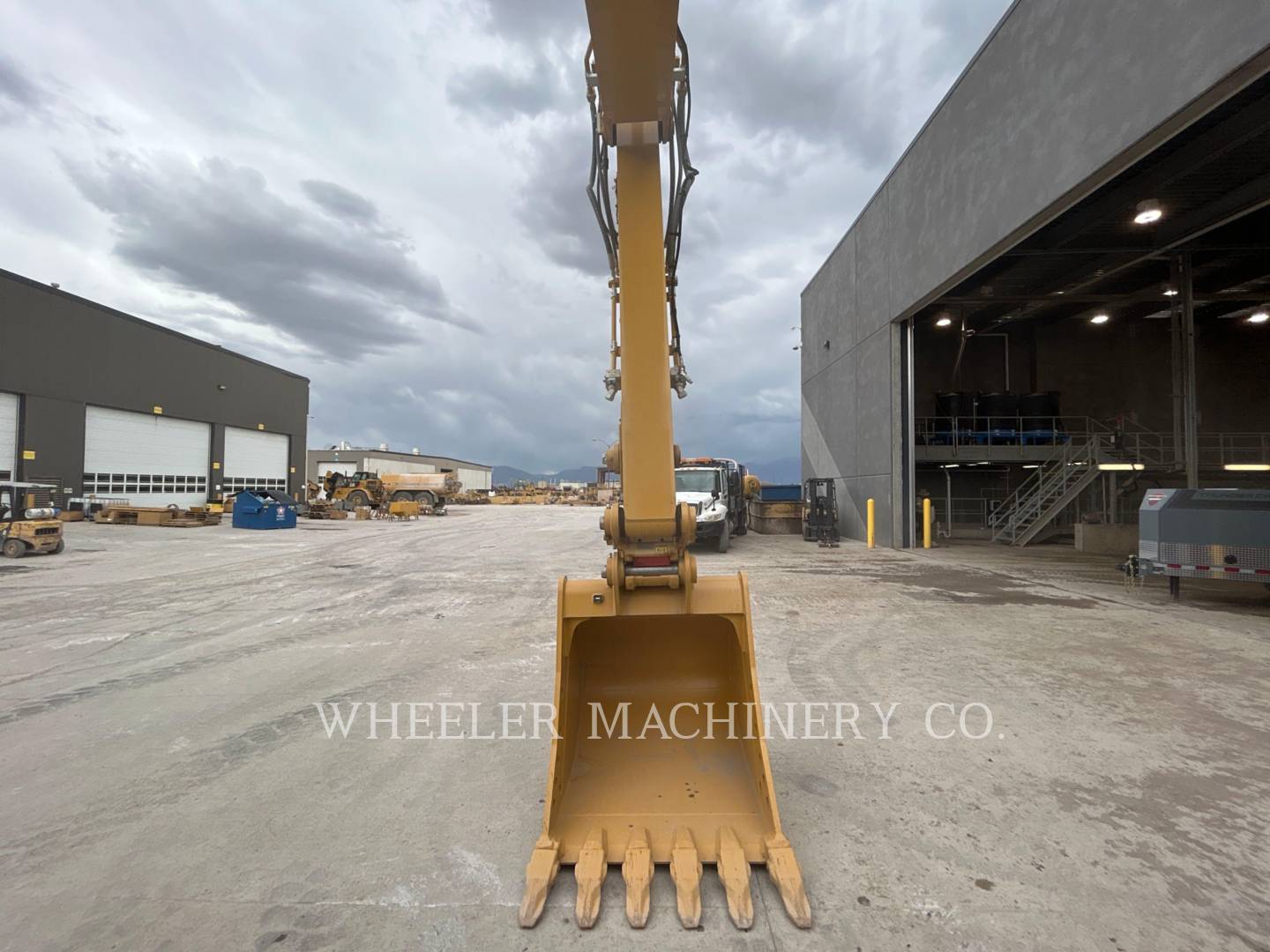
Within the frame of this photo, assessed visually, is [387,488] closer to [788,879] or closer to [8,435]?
[8,435]

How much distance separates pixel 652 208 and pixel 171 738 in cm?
469

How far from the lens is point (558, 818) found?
9.06 ft

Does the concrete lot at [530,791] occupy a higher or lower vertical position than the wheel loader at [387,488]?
lower

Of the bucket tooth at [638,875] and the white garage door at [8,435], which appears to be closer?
the bucket tooth at [638,875]

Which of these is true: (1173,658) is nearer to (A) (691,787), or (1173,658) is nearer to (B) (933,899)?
(B) (933,899)

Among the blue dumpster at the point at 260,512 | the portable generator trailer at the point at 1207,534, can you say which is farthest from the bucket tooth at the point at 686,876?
the blue dumpster at the point at 260,512

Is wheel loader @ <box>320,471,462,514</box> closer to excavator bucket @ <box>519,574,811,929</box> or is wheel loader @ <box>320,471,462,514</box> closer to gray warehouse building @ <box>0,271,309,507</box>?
gray warehouse building @ <box>0,271,309,507</box>

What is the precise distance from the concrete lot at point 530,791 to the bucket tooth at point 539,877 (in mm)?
60

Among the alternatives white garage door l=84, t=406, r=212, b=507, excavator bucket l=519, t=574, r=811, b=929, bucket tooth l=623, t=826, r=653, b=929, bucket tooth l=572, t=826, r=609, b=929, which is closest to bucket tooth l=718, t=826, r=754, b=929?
excavator bucket l=519, t=574, r=811, b=929

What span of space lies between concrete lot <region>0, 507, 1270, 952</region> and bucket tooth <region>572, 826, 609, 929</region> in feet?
0.25

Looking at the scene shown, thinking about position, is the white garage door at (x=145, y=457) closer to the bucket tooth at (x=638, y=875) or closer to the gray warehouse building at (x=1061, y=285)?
the gray warehouse building at (x=1061, y=285)

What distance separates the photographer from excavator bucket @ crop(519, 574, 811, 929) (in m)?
2.42

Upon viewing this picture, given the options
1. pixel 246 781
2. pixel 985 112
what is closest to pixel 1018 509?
pixel 985 112

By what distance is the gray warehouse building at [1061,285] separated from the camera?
8.60 meters
